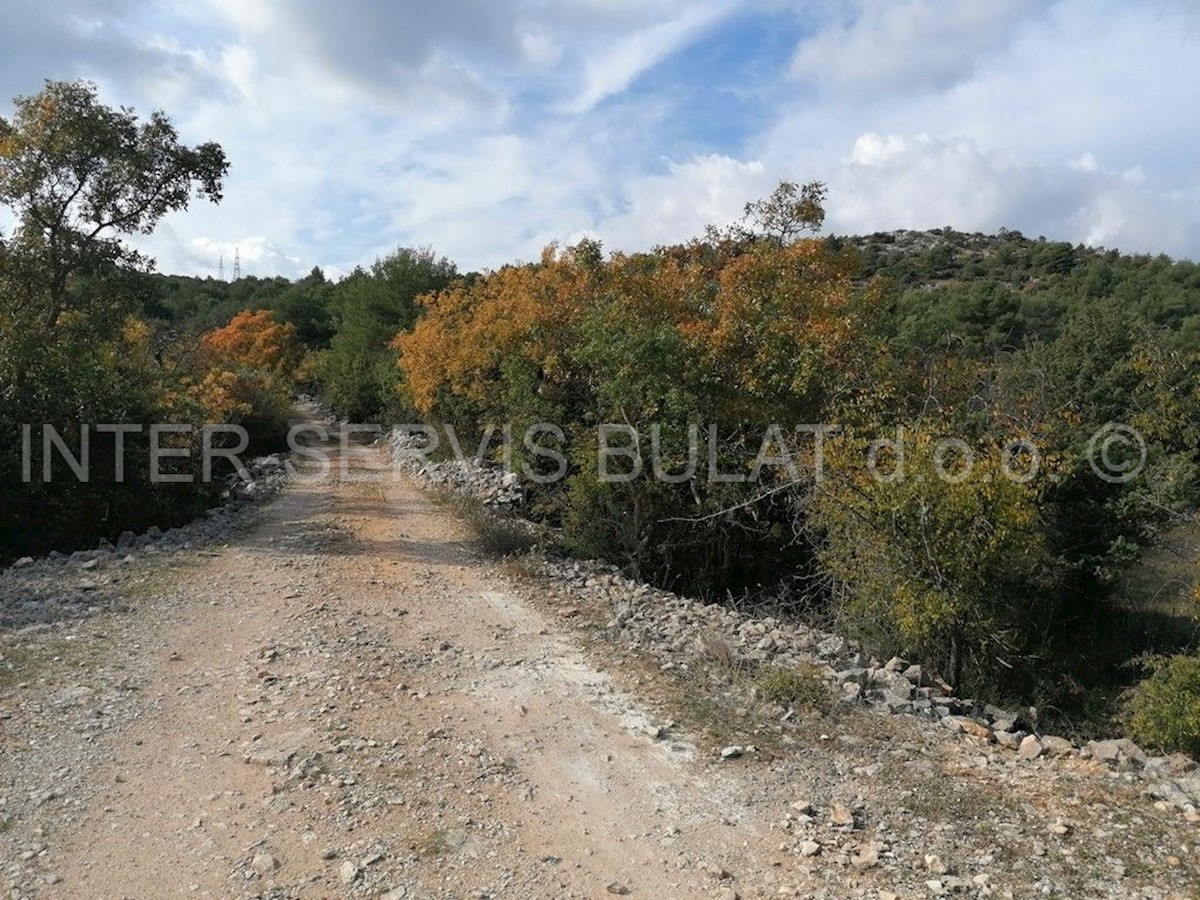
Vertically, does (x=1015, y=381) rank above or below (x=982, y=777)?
above

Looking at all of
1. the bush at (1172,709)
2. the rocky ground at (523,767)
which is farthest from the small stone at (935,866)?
the bush at (1172,709)

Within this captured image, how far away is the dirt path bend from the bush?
386 centimetres

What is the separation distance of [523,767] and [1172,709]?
16.7ft

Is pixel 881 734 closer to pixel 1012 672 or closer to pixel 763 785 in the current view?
pixel 763 785

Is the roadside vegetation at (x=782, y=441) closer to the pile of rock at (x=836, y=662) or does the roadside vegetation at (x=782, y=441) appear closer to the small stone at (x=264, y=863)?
the pile of rock at (x=836, y=662)

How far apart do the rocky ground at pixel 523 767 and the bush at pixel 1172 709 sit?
0.81 m

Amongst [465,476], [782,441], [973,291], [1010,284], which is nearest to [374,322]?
[465,476]

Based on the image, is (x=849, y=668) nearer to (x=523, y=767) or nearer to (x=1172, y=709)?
(x=1172, y=709)

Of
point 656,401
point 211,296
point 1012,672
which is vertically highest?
point 211,296

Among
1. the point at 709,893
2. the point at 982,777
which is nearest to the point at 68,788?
the point at 709,893

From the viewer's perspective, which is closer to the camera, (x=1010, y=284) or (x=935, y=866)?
(x=935, y=866)

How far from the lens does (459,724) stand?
18.9ft

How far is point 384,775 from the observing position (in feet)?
16.3

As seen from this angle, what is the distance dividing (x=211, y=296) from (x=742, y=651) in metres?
62.6
